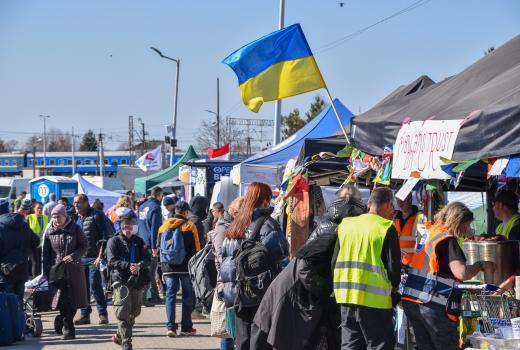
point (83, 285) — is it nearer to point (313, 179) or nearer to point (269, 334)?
point (313, 179)

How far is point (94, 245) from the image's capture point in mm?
14148

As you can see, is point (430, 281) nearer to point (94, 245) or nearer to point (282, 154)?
point (94, 245)

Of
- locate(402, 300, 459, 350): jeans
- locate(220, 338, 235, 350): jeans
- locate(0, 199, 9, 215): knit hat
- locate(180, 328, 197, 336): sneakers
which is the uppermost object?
→ locate(0, 199, 9, 215): knit hat

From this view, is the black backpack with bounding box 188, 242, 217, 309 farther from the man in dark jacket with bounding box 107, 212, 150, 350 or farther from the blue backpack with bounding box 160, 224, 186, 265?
the blue backpack with bounding box 160, 224, 186, 265

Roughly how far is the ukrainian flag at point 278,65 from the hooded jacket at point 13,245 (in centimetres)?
399

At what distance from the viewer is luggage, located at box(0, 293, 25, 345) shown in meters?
11.6

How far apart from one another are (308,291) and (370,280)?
75 cm

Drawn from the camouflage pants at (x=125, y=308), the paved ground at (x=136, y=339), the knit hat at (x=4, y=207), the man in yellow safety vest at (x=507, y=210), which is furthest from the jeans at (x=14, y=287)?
the man in yellow safety vest at (x=507, y=210)

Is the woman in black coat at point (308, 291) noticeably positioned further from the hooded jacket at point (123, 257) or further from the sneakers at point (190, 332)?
the sneakers at point (190, 332)

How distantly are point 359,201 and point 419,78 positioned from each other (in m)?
4.24

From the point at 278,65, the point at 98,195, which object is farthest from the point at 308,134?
the point at 98,195

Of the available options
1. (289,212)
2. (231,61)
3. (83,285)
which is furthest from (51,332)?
(231,61)

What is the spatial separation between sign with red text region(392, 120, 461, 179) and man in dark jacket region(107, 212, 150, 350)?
11.9ft

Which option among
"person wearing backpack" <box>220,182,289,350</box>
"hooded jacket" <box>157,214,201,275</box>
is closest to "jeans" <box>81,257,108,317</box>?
"hooded jacket" <box>157,214,201,275</box>
